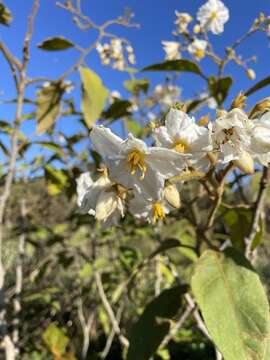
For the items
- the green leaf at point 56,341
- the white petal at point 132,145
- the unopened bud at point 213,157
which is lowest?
the green leaf at point 56,341

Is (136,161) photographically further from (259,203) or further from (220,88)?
(220,88)

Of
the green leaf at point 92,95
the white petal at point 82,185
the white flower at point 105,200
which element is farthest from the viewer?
the green leaf at point 92,95

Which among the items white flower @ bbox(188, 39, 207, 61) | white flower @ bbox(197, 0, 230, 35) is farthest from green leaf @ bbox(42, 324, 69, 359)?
white flower @ bbox(197, 0, 230, 35)

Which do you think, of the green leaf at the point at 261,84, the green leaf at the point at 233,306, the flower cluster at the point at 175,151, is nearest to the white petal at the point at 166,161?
the flower cluster at the point at 175,151

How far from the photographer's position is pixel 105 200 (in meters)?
0.90

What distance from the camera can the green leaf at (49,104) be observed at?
1692 mm

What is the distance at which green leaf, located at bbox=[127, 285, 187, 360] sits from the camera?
44.6 inches

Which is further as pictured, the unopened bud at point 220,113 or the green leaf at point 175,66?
the green leaf at point 175,66

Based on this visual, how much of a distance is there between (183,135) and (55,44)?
1.09 meters

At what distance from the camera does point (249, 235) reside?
1.27 metres

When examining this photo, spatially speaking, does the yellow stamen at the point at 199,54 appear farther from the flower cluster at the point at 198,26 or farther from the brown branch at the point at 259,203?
the brown branch at the point at 259,203

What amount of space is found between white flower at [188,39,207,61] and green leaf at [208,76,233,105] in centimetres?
66

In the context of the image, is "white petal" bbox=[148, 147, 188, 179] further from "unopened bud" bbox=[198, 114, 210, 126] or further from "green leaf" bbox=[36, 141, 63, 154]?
"green leaf" bbox=[36, 141, 63, 154]

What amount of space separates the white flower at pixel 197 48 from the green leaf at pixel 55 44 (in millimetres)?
845
